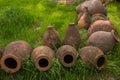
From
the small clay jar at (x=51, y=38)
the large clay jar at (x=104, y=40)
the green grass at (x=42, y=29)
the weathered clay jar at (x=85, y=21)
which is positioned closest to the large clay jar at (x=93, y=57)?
the green grass at (x=42, y=29)

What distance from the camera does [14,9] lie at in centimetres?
775

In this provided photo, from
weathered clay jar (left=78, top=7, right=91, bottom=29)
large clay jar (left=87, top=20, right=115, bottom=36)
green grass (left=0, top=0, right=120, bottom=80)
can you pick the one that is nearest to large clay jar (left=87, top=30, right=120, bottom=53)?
green grass (left=0, top=0, right=120, bottom=80)

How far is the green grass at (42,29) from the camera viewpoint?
545 cm

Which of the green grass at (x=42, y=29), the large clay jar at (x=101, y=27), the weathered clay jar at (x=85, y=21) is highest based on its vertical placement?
the large clay jar at (x=101, y=27)

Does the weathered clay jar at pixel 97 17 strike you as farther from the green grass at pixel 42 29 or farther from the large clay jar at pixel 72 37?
the large clay jar at pixel 72 37


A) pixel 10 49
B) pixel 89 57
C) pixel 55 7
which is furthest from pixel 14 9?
pixel 89 57

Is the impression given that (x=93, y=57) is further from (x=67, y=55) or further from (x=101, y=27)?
(x=101, y=27)

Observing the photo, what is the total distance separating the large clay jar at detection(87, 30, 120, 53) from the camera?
230 inches

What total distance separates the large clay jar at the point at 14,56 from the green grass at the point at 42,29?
0.13 meters

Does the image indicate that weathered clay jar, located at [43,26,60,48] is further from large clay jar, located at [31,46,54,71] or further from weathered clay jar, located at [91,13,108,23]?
weathered clay jar, located at [91,13,108,23]

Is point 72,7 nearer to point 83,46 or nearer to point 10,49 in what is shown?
point 83,46

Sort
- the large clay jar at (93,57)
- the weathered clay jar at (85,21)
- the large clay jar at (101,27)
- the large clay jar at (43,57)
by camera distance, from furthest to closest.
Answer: the weathered clay jar at (85,21), the large clay jar at (101,27), the large clay jar at (93,57), the large clay jar at (43,57)

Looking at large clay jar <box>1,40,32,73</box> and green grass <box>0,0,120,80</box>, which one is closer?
large clay jar <box>1,40,32,73</box>

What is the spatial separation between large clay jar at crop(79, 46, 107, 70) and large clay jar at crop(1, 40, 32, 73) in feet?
3.22
